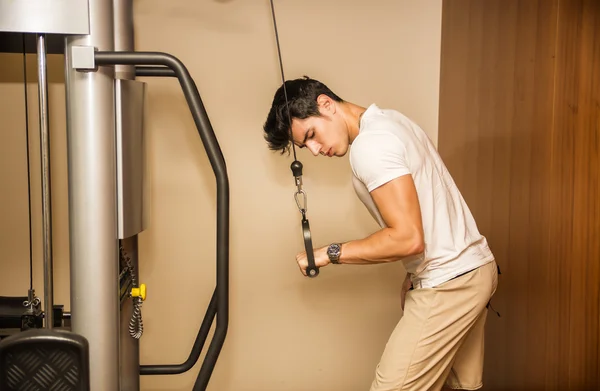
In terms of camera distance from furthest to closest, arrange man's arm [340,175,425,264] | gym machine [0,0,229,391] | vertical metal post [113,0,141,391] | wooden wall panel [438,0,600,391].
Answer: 1. wooden wall panel [438,0,600,391]
2. vertical metal post [113,0,141,391]
3. man's arm [340,175,425,264]
4. gym machine [0,0,229,391]

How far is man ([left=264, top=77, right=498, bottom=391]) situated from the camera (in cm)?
154

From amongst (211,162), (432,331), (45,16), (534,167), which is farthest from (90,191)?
(534,167)

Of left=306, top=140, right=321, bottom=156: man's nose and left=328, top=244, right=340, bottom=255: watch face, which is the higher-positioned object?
left=306, top=140, right=321, bottom=156: man's nose

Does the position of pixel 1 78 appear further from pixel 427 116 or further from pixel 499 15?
pixel 499 15

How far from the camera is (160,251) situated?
→ 2557mm

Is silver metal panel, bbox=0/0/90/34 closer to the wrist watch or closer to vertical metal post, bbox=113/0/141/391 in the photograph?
vertical metal post, bbox=113/0/141/391

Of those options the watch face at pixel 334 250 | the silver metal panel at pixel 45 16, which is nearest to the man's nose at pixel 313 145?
the watch face at pixel 334 250

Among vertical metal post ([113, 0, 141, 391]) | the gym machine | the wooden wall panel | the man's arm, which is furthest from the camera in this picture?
the wooden wall panel

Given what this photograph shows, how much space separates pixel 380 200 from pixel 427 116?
1269 mm

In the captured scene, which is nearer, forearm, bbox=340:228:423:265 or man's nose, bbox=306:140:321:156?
forearm, bbox=340:228:423:265

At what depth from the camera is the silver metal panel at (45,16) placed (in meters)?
1.40

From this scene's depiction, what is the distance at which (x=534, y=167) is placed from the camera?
1987mm

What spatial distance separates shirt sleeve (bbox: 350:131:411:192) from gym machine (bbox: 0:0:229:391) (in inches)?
14.8

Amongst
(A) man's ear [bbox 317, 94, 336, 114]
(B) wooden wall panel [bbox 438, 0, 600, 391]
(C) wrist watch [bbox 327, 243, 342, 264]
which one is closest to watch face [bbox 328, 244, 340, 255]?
(C) wrist watch [bbox 327, 243, 342, 264]
